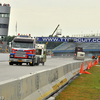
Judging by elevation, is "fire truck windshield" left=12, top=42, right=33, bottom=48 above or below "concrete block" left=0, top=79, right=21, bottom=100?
above

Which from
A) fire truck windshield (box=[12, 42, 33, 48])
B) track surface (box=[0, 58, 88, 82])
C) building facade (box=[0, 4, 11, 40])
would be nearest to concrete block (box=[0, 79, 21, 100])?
track surface (box=[0, 58, 88, 82])

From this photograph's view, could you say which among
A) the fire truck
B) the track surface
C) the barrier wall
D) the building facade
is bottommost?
the track surface

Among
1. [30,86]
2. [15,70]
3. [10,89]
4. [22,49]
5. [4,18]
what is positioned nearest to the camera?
[10,89]

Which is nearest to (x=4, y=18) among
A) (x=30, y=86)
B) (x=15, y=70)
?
(x=15, y=70)

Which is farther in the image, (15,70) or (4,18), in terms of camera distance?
(4,18)

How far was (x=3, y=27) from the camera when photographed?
77312mm

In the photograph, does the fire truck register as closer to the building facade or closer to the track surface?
the track surface

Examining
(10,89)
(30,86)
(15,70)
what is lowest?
(15,70)

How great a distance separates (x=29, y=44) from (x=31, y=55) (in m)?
1.08

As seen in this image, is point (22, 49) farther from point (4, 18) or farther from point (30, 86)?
point (4, 18)

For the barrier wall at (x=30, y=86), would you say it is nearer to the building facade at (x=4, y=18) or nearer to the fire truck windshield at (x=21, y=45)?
the fire truck windshield at (x=21, y=45)

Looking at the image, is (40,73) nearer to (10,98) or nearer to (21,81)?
(21,81)

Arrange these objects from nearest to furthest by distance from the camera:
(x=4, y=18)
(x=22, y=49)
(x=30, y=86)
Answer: (x=30, y=86) < (x=22, y=49) < (x=4, y=18)

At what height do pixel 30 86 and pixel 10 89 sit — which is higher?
pixel 10 89
